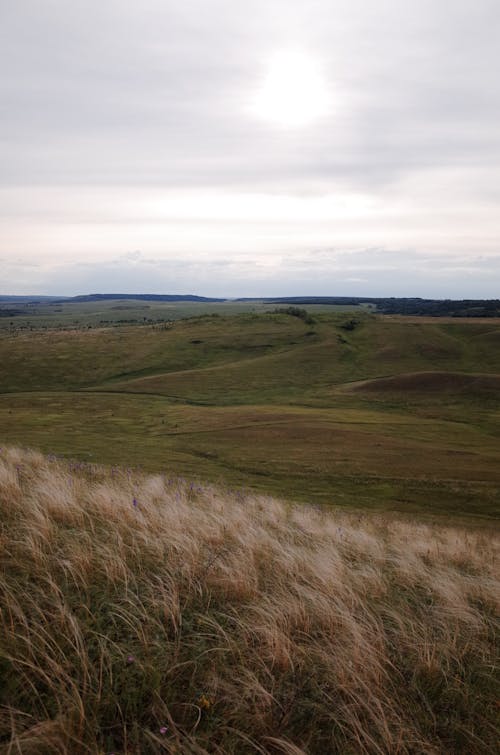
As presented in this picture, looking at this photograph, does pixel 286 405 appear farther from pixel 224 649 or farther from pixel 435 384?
pixel 224 649

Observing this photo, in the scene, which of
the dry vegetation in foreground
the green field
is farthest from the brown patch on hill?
the dry vegetation in foreground

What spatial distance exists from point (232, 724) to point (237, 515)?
520cm

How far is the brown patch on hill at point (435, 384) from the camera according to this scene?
190 feet

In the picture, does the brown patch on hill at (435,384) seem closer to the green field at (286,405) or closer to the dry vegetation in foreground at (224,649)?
the green field at (286,405)

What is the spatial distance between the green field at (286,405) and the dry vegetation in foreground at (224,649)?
16663 mm

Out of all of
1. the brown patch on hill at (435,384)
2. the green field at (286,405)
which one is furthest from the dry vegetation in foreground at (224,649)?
the brown patch on hill at (435,384)

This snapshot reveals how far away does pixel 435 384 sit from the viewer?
5988 centimetres

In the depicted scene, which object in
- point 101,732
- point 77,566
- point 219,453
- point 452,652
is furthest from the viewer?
point 219,453

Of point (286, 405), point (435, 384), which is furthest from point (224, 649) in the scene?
point (435, 384)

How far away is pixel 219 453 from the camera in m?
30.8

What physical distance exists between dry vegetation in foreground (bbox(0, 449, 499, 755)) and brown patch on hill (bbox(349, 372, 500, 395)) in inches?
2198

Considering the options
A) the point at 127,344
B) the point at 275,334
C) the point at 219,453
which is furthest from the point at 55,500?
the point at 275,334

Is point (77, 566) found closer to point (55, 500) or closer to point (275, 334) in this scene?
point (55, 500)

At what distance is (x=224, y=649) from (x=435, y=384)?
202 ft
